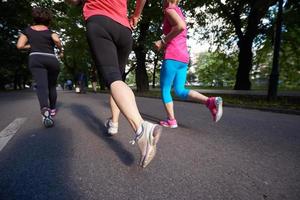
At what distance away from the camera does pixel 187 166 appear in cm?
199

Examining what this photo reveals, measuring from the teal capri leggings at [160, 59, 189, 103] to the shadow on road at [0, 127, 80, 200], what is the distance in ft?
5.52

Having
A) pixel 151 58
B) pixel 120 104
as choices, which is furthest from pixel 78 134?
pixel 151 58

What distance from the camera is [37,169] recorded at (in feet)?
6.30

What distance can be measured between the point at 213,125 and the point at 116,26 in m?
2.45

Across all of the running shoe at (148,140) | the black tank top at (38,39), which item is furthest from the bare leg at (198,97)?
the black tank top at (38,39)

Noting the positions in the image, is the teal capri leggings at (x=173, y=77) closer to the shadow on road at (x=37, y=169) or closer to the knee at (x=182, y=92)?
the knee at (x=182, y=92)

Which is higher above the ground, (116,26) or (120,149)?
(116,26)

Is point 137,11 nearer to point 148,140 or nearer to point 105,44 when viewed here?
point 105,44

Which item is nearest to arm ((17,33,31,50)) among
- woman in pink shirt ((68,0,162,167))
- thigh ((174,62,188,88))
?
woman in pink shirt ((68,0,162,167))

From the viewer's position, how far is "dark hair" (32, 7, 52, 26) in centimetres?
391

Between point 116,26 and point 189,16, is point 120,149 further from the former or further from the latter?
point 189,16

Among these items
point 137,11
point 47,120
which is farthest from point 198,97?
point 47,120

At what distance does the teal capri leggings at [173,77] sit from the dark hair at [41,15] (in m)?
2.12

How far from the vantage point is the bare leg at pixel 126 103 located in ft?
6.10
